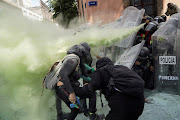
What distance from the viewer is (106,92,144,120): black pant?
5.90 ft

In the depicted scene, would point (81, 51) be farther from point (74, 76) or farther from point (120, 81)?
point (120, 81)

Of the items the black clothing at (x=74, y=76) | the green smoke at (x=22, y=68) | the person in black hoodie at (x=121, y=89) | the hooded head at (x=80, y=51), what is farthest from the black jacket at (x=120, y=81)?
the green smoke at (x=22, y=68)

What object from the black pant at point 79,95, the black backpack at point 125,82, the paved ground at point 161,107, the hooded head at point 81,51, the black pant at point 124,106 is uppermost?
the hooded head at point 81,51

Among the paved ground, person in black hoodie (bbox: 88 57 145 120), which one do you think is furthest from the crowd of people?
the paved ground

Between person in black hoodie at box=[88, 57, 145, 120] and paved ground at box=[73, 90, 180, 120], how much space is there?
1134 mm

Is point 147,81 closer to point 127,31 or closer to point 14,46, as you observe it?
point 127,31

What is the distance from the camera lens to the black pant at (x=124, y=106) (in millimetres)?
1799

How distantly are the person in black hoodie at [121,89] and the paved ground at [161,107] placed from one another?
1134 millimetres

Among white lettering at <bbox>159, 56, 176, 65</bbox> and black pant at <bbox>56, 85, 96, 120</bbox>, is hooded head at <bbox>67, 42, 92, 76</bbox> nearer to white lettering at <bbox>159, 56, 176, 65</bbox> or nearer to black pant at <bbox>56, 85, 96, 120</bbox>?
black pant at <bbox>56, 85, 96, 120</bbox>

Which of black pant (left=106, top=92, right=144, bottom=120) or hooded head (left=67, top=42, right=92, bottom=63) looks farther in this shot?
hooded head (left=67, top=42, right=92, bottom=63)

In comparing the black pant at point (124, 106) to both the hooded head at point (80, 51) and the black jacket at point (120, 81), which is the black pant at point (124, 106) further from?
the hooded head at point (80, 51)

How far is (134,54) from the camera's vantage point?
11.4ft

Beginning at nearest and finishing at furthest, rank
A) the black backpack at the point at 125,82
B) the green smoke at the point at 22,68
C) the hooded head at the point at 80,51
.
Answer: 1. the black backpack at the point at 125,82
2. the hooded head at the point at 80,51
3. the green smoke at the point at 22,68

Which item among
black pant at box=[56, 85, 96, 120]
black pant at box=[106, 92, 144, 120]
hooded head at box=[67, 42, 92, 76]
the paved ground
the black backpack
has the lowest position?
the paved ground
